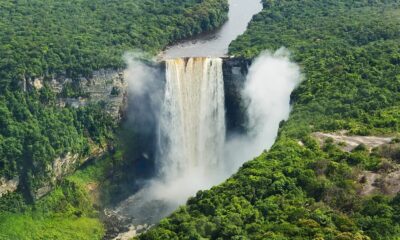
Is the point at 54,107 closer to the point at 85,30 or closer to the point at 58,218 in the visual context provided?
the point at 58,218

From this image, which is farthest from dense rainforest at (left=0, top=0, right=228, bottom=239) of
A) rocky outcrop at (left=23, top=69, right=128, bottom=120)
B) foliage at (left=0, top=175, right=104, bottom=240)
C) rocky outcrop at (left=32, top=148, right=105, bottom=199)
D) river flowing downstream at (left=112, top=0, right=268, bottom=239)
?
river flowing downstream at (left=112, top=0, right=268, bottom=239)

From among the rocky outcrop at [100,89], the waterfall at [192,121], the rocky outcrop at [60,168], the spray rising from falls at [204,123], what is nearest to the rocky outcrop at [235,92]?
the spray rising from falls at [204,123]

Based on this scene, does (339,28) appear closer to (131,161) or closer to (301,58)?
(301,58)

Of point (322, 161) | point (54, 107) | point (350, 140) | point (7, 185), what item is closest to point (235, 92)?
point (54, 107)

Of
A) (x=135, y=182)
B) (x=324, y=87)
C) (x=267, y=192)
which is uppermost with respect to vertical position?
(x=324, y=87)

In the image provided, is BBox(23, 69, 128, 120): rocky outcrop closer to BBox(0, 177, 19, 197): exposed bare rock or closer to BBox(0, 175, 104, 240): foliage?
BBox(0, 175, 104, 240): foliage

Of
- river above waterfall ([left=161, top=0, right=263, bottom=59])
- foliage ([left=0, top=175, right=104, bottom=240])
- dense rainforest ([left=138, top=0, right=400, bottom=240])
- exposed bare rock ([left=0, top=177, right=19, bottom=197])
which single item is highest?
river above waterfall ([left=161, top=0, right=263, bottom=59])

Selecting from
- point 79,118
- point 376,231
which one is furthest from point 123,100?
point 376,231

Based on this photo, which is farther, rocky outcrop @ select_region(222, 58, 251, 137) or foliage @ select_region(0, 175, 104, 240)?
rocky outcrop @ select_region(222, 58, 251, 137)
